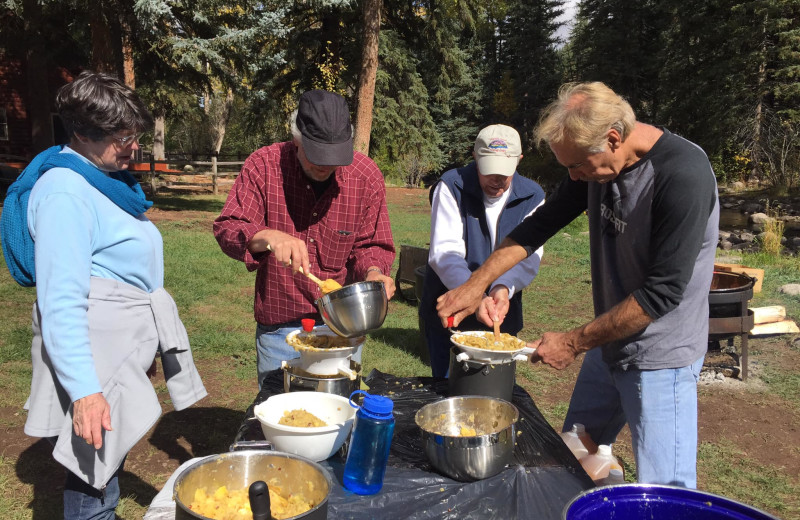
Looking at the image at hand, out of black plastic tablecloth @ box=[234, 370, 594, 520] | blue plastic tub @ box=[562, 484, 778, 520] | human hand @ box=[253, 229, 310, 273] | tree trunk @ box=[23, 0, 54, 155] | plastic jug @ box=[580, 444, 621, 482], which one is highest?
tree trunk @ box=[23, 0, 54, 155]

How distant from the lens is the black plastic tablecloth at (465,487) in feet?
6.47

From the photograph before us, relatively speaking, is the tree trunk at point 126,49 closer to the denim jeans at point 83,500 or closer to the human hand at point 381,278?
the human hand at point 381,278

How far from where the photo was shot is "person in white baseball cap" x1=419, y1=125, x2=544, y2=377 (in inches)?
128

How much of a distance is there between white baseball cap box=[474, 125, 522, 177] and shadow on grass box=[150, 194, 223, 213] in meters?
13.8

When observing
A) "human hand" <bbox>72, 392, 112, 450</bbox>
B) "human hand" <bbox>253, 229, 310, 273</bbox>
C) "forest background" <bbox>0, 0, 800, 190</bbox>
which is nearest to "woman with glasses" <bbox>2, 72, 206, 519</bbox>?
"human hand" <bbox>72, 392, 112, 450</bbox>

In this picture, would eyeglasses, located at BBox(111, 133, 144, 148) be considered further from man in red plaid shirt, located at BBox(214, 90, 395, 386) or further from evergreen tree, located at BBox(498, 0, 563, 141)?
evergreen tree, located at BBox(498, 0, 563, 141)

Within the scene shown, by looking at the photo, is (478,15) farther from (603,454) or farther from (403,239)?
(603,454)

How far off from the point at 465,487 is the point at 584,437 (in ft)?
3.17

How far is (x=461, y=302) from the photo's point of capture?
2.83 meters

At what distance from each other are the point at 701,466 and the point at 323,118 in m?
3.32

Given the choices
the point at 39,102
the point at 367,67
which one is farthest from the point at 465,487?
the point at 39,102

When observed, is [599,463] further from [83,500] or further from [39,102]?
[39,102]

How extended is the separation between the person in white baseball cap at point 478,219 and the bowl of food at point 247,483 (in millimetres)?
1650

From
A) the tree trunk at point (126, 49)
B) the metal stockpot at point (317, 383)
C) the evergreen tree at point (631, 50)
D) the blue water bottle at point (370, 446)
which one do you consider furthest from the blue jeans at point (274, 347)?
the evergreen tree at point (631, 50)
